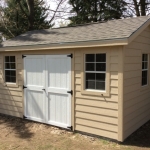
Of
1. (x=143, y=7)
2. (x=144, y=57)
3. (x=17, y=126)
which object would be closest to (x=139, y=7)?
(x=143, y=7)

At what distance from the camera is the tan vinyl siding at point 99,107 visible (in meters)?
5.07

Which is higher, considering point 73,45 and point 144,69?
point 73,45

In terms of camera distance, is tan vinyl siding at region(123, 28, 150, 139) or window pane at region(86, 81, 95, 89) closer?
tan vinyl siding at region(123, 28, 150, 139)

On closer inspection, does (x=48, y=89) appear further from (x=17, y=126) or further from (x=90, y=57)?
(x=90, y=57)

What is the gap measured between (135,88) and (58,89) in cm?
225

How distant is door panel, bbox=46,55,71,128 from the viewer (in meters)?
5.91

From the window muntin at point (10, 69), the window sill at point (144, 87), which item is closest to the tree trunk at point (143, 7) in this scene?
the window sill at point (144, 87)

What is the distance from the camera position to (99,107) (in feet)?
17.6

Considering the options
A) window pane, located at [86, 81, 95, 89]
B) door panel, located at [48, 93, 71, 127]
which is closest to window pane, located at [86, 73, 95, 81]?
window pane, located at [86, 81, 95, 89]

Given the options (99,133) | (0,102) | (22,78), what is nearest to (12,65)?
(22,78)

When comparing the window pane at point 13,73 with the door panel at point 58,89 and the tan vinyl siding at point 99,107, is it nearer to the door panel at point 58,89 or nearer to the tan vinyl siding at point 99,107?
the door panel at point 58,89

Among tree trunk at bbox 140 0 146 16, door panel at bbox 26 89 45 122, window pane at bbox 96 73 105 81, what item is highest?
tree trunk at bbox 140 0 146 16

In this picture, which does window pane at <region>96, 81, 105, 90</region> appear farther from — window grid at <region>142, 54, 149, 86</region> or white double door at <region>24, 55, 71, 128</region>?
window grid at <region>142, 54, 149, 86</region>

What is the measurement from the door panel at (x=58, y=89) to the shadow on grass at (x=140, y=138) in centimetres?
177
